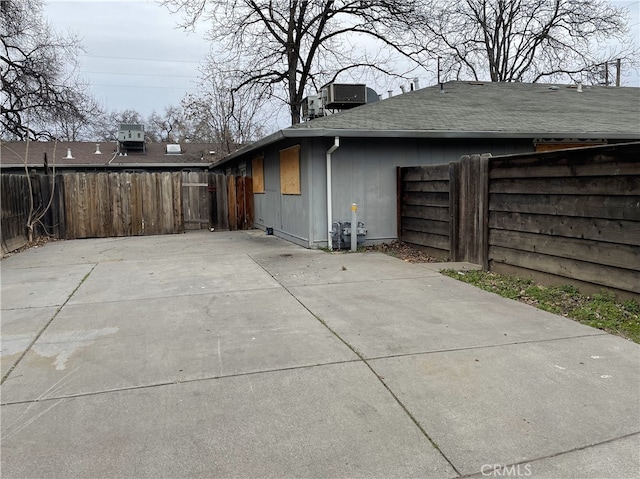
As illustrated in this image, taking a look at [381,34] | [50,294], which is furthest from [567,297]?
[381,34]

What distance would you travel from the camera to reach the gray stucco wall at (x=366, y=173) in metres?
10.7

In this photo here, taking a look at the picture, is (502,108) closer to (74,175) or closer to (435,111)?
(435,111)

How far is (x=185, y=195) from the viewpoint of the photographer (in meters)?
16.5

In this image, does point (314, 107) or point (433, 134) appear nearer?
point (433, 134)

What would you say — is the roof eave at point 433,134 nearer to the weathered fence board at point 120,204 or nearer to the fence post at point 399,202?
the fence post at point 399,202

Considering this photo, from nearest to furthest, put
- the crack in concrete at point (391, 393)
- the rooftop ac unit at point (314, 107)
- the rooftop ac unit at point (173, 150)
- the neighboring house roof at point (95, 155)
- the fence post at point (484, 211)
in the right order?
the crack in concrete at point (391, 393)
the fence post at point (484, 211)
the rooftop ac unit at point (314, 107)
the neighboring house roof at point (95, 155)
the rooftop ac unit at point (173, 150)

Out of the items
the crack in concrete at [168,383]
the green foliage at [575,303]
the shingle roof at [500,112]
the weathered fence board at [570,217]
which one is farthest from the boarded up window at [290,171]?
the crack in concrete at [168,383]

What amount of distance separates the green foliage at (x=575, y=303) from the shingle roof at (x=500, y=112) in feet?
15.1

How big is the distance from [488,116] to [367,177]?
3.53 meters

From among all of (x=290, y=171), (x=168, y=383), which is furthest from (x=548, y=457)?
(x=290, y=171)

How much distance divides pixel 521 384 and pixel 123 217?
13.8 meters

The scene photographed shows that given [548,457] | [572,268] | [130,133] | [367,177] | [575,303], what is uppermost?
[130,133]

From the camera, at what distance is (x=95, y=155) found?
2577cm

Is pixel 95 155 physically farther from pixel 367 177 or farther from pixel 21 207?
pixel 367 177
